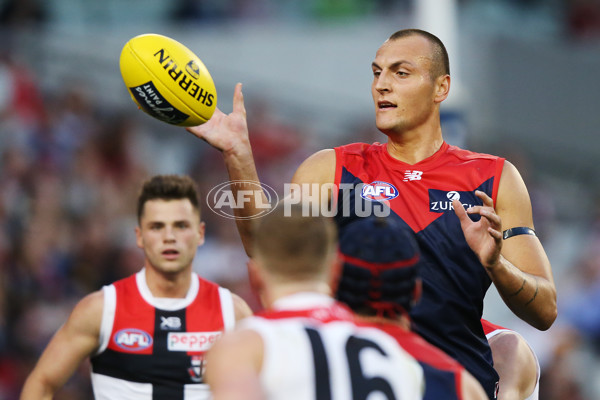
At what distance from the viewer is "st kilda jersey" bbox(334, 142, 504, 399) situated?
4.92 meters

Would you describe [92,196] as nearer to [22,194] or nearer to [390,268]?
[22,194]

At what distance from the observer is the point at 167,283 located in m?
6.32

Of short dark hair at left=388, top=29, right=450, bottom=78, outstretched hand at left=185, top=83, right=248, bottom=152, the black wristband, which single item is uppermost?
short dark hair at left=388, top=29, right=450, bottom=78

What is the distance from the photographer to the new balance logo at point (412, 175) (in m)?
5.18

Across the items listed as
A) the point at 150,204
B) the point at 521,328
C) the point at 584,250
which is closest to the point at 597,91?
the point at 584,250

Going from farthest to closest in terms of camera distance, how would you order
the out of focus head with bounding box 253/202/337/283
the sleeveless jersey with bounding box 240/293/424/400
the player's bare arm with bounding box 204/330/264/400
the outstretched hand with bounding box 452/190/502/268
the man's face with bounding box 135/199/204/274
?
the man's face with bounding box 135/199/204/274
the outstretched hand with bounding box 452/190/502/268
the out of focus head with bounding box 253/202/337/283
the sleeveless jersey with bounding box 240/293/424/400
the player's bare arm with bounding box 204/330/264/400

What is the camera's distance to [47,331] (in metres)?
10.3

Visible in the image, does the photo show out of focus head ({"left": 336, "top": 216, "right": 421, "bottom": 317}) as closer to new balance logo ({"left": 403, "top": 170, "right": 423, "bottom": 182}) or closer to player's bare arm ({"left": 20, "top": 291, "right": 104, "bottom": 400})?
new balance logo ({"left": 403, "top": 170, "right": 423, "bottom": 182})

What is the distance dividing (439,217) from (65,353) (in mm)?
2473

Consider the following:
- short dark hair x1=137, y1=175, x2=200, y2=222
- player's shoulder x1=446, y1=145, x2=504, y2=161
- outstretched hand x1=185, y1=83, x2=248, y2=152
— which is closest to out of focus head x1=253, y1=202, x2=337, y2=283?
outstretched hand x1=185, y1=83, x2=248, y2=152

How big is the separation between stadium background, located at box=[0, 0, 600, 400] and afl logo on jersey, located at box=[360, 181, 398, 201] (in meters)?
3.81

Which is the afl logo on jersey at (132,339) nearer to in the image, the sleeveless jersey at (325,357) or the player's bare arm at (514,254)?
the player's bare arm at (514,254)

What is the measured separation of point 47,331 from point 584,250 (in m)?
7.66

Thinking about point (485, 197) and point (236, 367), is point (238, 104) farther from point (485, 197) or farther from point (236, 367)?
point (236, 367)
